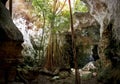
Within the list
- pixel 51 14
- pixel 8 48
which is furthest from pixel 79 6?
pixel 8 48

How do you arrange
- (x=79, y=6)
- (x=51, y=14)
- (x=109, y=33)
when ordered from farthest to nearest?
1. (x=79, y=6)
2. (x=51, y=14)
3. (x=109, y=33)

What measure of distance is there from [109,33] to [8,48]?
Answer: 221 inches

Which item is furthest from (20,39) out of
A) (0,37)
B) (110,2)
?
(110,2)

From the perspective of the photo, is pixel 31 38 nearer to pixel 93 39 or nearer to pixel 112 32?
pixel 93 39

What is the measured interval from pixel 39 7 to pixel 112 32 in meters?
4.64

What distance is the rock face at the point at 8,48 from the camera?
6.23 m

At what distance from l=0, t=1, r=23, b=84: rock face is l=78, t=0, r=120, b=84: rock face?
389 centimetres

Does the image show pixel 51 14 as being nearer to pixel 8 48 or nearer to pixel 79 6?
pixel 79 6

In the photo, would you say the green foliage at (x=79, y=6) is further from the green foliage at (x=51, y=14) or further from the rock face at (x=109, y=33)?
the rock face at (x=109, y=33)

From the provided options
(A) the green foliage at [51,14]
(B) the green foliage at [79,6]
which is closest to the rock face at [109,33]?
(A) the green foliage at [51,14]

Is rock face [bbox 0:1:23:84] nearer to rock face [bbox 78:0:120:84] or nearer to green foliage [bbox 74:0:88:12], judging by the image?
→ rock face [bbox 78:0:120:84]

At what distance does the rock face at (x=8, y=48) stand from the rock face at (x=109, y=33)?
12.8ft

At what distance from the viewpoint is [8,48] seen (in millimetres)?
6312

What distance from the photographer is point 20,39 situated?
6.66 metres
